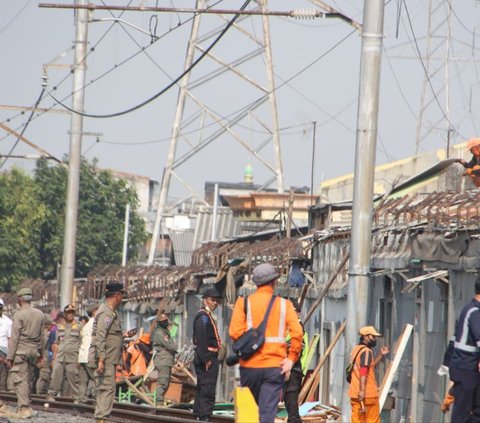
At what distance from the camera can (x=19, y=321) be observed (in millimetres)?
21141

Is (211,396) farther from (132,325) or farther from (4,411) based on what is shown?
(132,325)

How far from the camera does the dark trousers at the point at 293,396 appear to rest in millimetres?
17594

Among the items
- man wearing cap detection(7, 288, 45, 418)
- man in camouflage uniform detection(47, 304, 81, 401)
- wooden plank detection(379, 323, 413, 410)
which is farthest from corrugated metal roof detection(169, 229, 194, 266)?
wooden plank detection(379, 323, 413, 410)

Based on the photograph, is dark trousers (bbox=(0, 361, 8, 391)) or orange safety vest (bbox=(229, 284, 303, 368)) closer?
orange safety vest (bbox=(229, 284, 303, 368))

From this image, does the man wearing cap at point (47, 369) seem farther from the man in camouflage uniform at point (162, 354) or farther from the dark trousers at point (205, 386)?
the dark trousers at point (205, 386)

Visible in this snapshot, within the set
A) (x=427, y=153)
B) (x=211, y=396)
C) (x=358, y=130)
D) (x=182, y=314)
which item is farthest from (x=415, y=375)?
(x=427, y=153)

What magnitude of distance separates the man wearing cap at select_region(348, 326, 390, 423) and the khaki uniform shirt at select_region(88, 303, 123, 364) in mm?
3204

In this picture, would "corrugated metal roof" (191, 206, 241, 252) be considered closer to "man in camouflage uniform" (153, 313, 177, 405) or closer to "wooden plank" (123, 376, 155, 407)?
"wooden plank" (123, 376, 155, 407)

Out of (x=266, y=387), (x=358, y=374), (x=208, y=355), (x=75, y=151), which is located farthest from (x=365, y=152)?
(x=75, y=151)

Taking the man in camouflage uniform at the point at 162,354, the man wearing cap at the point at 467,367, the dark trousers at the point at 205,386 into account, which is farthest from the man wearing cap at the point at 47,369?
the man wearing cap at the point at 467,367

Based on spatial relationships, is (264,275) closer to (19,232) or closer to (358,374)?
(358,374)

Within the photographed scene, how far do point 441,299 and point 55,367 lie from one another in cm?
1098

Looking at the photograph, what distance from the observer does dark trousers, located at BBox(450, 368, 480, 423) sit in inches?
490

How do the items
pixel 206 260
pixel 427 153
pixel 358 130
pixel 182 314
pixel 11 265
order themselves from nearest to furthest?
pixel 358 130 < pixel 206 260 < pixel 182 314 < pixel 427 153 < pixel 11 265
